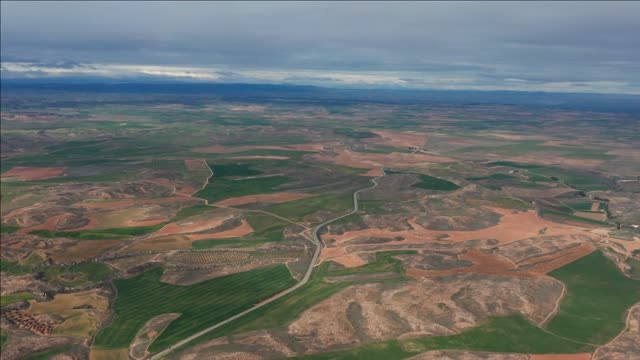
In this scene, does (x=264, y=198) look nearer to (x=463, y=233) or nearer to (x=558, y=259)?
(x=463, y=233)

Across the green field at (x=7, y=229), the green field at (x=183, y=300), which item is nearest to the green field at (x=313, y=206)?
the green field at (x=183, y=300)

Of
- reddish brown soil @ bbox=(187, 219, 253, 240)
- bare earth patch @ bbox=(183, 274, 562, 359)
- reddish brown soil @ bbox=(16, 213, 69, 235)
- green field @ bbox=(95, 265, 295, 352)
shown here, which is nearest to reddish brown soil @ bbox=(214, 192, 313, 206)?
reddish brown soil @ bbox=(187, 219, 253, 240)

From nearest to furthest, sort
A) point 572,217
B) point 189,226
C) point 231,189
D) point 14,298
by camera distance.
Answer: point 14,298, point 189,226, point 572,217, point 231,189

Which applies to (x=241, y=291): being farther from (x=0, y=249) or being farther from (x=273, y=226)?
(x=0, y=249)

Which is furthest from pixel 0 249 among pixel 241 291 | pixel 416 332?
pixel 416 332

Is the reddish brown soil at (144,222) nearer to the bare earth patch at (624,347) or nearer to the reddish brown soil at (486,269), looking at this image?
the reddish brown soil at (486,269)

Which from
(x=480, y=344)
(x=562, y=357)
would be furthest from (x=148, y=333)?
(x=562, y=357)
